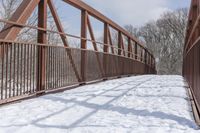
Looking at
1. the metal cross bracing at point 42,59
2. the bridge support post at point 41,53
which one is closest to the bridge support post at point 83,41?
the metal cross bracing at point 42,59

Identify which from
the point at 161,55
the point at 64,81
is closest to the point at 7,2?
the point at 64,81

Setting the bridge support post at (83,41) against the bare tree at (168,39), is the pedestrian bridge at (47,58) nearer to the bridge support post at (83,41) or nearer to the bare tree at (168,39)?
the bridge support post at (83,41)

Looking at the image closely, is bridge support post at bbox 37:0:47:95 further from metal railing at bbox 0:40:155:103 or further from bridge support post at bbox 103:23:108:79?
bridge support post at bbox 103:23:108:79

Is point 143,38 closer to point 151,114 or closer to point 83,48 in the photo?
point 83,48

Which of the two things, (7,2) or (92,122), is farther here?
(7,2)

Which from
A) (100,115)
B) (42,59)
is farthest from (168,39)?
(100,115)

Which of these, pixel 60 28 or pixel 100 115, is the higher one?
pixel 60 28

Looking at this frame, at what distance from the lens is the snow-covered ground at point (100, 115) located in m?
3.29

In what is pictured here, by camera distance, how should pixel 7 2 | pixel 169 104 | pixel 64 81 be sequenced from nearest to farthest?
1. pixel 169 104
2. pixel 64 81
3. pixel 7 2

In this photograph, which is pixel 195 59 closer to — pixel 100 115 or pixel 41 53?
pixel 100 115

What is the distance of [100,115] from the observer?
12.8 ft

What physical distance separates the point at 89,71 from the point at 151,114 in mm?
4623

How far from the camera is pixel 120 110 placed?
4227 millimetres

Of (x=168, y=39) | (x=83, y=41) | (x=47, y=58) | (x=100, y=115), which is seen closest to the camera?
(x=100, y=115)
